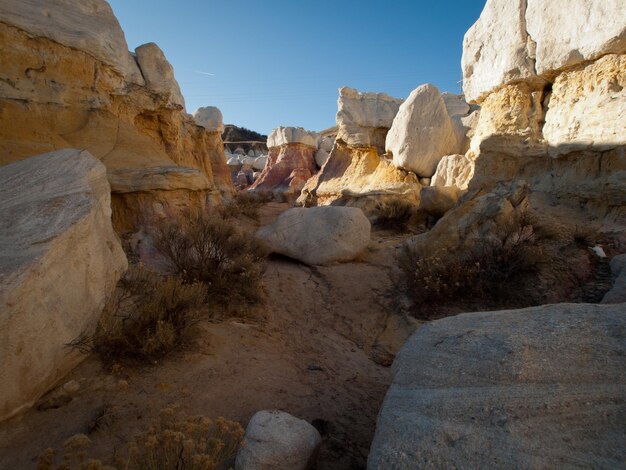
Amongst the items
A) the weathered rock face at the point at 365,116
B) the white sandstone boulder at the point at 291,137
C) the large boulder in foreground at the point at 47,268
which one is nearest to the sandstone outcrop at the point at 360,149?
the weathered rock face at the point at 365,116

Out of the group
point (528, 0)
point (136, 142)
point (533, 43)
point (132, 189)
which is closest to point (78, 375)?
point (132, 189)

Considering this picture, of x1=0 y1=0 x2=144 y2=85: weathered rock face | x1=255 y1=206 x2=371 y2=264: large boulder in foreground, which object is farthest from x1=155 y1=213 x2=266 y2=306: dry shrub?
x1=0 y1=0 x2=144 y2=85: weathered rock face

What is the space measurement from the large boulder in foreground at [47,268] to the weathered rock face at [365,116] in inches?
428

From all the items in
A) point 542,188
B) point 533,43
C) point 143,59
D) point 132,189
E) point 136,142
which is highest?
point 533,43

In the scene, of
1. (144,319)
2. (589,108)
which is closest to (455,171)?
(589,108)

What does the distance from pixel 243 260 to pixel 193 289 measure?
1.08m

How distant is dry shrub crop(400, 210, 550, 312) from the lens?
12.1ft

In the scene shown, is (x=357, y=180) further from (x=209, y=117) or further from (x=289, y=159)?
(x=289, y=159)

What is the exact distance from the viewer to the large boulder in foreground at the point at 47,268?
1766mm

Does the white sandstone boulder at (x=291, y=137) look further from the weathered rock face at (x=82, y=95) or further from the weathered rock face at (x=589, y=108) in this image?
the weathered rock face at (x=589, y=108)

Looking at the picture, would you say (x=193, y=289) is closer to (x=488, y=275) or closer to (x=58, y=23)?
(x=488, y=275)

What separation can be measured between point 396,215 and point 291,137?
1402 centimetres

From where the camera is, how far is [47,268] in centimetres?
194

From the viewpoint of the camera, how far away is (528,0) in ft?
19.9
